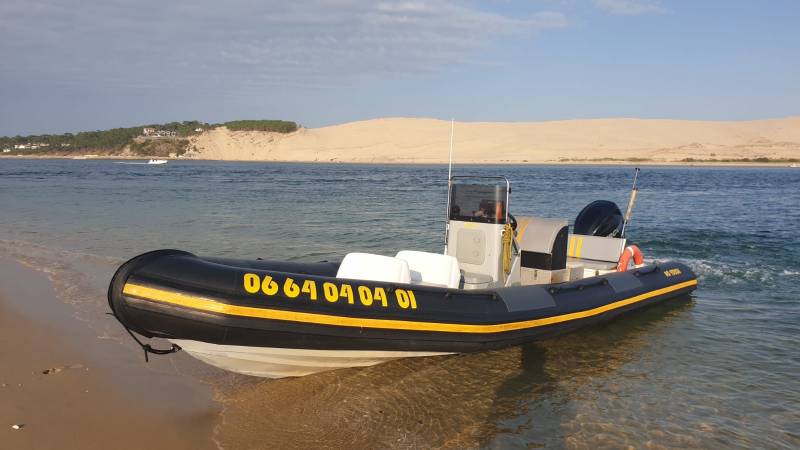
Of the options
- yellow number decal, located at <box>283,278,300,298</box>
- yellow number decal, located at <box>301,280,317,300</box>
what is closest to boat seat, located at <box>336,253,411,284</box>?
yellow number decal, located at <box>301,280,317,300</box>

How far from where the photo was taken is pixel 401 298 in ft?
18.1

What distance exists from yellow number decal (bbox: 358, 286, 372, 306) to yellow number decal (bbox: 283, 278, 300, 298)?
23.1 inches

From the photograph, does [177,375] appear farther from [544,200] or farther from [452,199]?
[544,200]

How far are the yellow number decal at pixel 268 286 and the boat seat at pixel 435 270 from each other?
6.08 feet

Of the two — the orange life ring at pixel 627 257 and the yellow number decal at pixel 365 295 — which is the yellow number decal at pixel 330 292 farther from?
the orange life ring at pixel 627 257

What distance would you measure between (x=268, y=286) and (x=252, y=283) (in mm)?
138

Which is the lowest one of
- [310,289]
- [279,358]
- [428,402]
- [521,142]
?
[428,402]

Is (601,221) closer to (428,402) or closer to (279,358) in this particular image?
(428,402)

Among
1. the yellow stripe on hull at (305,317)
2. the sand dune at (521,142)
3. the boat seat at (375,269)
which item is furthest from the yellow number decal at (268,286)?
the sand dune at (521,142)

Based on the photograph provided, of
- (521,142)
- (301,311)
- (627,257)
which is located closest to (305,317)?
(301,311)

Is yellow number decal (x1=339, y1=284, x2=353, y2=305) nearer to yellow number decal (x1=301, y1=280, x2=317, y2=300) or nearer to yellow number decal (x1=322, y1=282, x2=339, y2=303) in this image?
yellow number decal (x1=322, y1=282, x2=339, y2=303)

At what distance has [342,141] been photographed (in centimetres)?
10056

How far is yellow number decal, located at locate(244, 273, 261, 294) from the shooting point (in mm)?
4867

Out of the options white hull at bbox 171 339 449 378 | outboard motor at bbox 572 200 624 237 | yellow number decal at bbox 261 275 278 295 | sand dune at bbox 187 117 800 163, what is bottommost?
white hull at bbox 171 339 449 378
